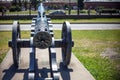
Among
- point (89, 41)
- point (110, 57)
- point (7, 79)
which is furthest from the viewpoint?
point (89, 41)

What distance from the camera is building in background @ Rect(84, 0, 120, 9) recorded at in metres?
53.0

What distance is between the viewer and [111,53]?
1487 centimetres

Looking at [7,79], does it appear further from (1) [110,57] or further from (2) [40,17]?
(1) [110,57]

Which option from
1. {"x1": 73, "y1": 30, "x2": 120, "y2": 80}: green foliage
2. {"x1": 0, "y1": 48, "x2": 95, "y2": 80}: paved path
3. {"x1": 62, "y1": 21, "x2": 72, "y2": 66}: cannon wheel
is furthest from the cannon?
{"x1": 73, "y1": 30, "x2": 120, "y2": 80}: green foliage

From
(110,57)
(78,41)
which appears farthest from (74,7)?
(110,57)

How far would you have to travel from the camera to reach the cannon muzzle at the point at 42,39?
9273 millimetres

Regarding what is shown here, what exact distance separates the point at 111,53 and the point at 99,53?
23.8 inches

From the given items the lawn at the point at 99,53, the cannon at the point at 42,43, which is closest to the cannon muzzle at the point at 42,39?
the cannon at the point at 42,43

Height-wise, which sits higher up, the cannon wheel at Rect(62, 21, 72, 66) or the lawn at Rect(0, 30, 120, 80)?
the cannon wheel at Rect(62, 21, 72, 66)

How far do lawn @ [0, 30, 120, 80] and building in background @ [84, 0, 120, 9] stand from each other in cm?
3174

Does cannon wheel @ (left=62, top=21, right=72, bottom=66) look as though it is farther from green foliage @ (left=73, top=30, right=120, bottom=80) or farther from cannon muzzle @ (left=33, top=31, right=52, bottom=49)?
cannon muzzle @ (left=33, top=31, right=52, bottom=49)

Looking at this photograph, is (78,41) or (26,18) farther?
(26,18)

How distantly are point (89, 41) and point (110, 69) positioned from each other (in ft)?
23.0

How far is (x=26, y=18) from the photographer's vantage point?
3366 cm
